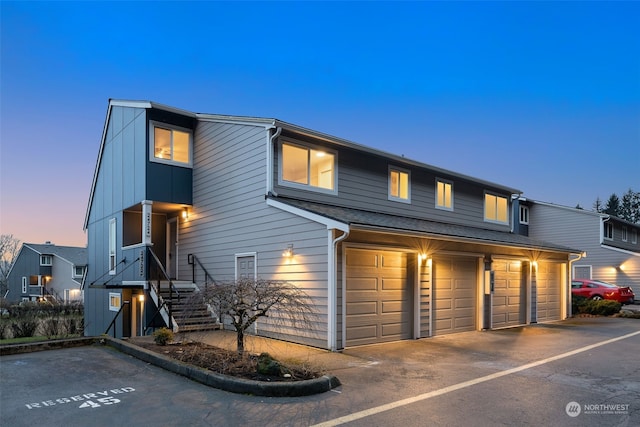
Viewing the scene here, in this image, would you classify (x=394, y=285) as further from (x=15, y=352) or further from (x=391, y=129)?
(x=391, y=129)

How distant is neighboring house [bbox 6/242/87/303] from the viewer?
44406 mm

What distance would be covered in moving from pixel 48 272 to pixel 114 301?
37786 millimetres

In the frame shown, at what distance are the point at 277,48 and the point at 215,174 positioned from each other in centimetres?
1937

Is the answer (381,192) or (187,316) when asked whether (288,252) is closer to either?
(187,316)

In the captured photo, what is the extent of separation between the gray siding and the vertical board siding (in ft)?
3.12

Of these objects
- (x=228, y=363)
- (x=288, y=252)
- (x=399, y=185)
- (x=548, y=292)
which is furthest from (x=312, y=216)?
(x=548, y=292)

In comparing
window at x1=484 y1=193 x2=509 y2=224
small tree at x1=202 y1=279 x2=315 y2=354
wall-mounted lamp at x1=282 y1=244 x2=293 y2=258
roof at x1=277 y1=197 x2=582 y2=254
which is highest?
window at x1=484 y1=193 x2=509 y2=224

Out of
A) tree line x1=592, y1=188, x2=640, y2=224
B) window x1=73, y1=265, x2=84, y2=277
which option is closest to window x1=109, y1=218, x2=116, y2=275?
window x1=73, y1=265, x2=84, y2=277

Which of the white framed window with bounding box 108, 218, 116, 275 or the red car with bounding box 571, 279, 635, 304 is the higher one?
the white framed window with bounding box 108, 218, 116, 275

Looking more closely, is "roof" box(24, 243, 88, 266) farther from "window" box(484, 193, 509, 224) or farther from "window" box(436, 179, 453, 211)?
"window" box(484, 193, 509, 224)

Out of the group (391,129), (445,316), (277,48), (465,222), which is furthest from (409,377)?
(391,129)

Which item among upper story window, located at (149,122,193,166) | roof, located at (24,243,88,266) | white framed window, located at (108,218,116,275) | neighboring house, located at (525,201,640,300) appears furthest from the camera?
roof, located at (24,243,88,266)

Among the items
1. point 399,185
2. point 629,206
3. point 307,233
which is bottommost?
point 307,233

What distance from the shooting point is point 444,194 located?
15875mm
